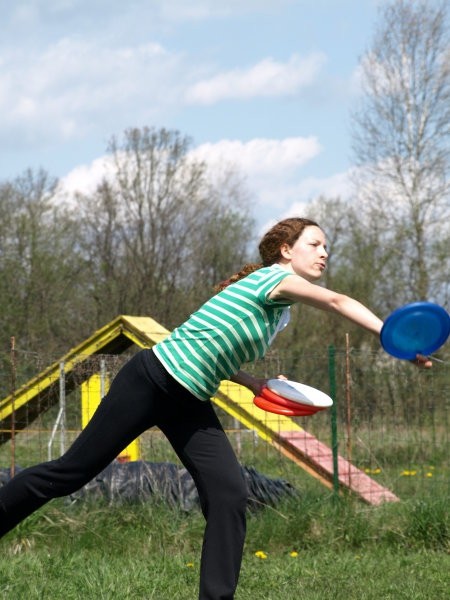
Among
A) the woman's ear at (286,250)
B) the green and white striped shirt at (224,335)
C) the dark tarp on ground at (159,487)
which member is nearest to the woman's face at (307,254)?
the woman's ear at (286,250)

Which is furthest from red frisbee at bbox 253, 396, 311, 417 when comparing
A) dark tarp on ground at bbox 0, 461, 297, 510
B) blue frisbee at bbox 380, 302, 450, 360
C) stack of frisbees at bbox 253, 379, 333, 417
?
dark tarp on ground at bbox 0, 461, 297, 510

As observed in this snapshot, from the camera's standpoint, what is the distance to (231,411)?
7.94 meters

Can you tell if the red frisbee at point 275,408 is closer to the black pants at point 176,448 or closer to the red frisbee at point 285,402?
the red frisbee at point 285,402

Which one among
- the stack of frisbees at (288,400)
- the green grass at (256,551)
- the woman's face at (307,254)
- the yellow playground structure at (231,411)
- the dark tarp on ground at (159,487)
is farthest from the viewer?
the yellow playground structure at (231,411)

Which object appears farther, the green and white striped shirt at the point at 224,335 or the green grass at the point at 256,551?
the green grass at the point at 256,551

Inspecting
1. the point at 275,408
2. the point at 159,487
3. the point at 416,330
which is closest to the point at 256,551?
the point at 159,487

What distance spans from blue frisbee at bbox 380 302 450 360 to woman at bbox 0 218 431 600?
41 centimetres

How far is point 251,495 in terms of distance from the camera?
6270 millimetres

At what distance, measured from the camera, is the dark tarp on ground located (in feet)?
20.3

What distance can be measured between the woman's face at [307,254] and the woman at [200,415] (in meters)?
0.04

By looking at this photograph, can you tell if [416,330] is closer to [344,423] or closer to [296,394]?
[296,394]

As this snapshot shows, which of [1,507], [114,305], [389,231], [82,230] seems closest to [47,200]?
[82,230]

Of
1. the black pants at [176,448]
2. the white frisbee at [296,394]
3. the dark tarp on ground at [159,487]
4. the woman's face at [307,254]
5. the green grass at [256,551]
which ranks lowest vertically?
the green grass at [256,551]

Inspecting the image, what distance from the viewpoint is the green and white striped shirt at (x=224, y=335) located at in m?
3.35
